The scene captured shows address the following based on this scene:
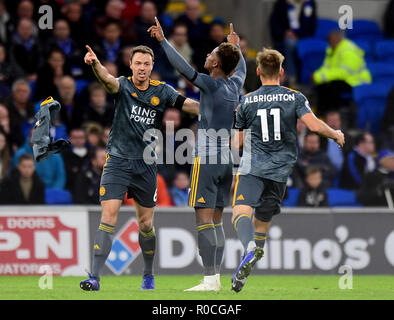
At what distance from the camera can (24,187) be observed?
42.3 ft

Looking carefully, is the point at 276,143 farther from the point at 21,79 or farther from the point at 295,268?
the point at 21,79

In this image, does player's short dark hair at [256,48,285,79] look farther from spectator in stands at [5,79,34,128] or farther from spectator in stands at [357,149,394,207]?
spectator in stands at [5,79,34,128]

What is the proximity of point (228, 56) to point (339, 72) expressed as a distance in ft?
24.7

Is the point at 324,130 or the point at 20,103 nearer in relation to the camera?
the point at 324,130

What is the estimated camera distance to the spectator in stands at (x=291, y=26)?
16266 mm

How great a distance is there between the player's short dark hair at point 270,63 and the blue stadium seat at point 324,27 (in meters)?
8.71

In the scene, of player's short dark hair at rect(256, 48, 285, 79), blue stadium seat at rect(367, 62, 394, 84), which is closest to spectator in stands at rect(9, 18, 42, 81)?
blue stadium seat at rect(367, 62, 394, 84)

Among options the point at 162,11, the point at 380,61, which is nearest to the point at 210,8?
the point at 162,11

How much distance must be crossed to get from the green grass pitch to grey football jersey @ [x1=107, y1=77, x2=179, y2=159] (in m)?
1.33

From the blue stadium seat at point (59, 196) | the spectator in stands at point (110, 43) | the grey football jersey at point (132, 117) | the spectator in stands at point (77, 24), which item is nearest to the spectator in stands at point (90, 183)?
the blue stadium seat at point (59, 196)

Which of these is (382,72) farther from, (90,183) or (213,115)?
(213,115)

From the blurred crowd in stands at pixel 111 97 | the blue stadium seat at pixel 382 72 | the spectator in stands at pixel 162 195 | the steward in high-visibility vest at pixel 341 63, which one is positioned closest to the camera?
the spectator in stands at pixel 162 195

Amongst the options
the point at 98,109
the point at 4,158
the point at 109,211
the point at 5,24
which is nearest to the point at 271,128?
the point at 109,211

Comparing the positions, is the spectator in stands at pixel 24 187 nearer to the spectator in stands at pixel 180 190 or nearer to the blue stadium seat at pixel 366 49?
the spectator in stands at pixel 180 190
